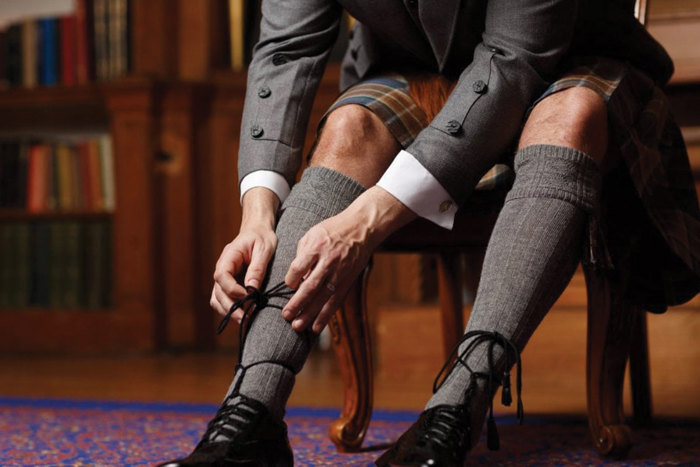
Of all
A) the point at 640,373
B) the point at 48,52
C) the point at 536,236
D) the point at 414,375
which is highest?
the point at 48,52

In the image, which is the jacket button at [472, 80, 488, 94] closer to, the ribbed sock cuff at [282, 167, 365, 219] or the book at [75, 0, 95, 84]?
the ribbed sock cuff at [282, 167, 365, 219]

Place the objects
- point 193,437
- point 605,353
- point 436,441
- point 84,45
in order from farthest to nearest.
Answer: point 84,45 → point 193,437 → point 605,353 → point 436,441

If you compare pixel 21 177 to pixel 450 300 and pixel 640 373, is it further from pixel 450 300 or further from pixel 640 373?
pixel 640 373

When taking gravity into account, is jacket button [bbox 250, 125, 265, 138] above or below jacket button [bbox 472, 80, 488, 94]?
below

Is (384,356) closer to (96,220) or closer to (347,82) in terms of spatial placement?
(347,82)

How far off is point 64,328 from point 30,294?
17cm

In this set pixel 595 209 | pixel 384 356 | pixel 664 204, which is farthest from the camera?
pixel 384 356

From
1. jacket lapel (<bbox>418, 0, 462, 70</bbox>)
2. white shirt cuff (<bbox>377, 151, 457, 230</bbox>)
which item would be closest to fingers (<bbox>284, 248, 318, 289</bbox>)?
white shirt cuff (<bbox>377, 151, 457, 230</bbox>)

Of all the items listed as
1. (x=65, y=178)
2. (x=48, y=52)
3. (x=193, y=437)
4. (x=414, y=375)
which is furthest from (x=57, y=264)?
(x=193, y=437)

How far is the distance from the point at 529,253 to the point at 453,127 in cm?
16

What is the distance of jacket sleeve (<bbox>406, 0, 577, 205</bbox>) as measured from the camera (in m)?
0.93

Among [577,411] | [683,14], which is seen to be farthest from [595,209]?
[683,14]

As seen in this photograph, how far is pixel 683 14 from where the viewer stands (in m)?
1.86

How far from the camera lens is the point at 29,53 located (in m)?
2.85
